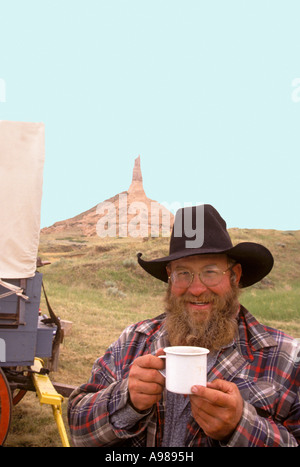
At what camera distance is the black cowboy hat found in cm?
202

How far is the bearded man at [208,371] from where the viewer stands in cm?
146

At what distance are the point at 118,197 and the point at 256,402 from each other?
7534cm

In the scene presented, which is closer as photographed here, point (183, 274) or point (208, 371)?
point (208, 371)

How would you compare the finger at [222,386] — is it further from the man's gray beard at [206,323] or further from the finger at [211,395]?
the man's gray beard at [206,323]

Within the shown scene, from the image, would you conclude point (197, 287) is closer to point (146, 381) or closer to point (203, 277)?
point (203, 277)

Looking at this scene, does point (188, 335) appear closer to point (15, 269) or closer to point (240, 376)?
point (240, 376)

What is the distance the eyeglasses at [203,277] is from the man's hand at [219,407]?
2.18 feet

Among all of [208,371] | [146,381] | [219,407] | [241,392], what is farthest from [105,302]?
[219,407]

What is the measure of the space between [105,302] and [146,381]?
49.1 feet

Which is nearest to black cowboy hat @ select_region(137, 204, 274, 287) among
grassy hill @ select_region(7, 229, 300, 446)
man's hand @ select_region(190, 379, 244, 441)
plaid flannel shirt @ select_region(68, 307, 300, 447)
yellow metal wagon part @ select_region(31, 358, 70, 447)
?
plaid flannel shirt @ select_region(68, 307, 300, 447)

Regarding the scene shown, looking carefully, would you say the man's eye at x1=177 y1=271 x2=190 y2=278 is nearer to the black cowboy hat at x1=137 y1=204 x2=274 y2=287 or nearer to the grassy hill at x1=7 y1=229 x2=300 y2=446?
the black cowboy hat at x1=137 y1=204 x2=274 y2=287

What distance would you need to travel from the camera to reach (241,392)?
5.47 feet

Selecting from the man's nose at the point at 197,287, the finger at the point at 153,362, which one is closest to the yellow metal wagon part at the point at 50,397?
the man's nose at the point at 197,287

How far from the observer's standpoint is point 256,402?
1.62 m
